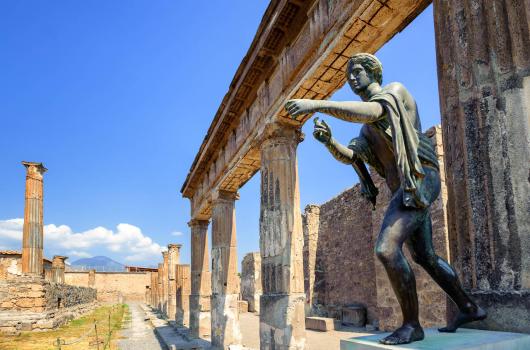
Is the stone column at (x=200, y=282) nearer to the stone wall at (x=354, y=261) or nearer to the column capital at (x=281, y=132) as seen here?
the stone wall at (x=354, y=261)

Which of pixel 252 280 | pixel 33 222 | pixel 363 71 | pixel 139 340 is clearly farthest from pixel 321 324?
pixel 33 222

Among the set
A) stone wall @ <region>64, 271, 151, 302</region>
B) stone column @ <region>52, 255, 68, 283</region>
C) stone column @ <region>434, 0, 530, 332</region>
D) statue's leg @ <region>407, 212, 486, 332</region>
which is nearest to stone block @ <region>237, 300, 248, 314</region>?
stone column @ <region>52, 255, 68, 283</region>

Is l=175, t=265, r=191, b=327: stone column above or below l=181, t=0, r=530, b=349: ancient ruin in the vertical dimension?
below

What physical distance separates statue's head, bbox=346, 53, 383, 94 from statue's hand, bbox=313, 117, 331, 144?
0.31 m

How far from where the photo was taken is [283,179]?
6.92 m

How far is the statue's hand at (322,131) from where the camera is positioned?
2.96 m

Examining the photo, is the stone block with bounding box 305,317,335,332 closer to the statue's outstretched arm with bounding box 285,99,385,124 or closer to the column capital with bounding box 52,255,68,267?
the statue's outstretched arm with bounding box 285,99,385,124

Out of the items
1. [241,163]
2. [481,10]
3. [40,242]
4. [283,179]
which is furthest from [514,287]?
[40,242]

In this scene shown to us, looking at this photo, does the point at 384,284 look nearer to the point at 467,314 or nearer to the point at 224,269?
the point at 224,269

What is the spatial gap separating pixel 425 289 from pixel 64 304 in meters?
18.9

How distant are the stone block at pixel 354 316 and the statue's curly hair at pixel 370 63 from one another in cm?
1383

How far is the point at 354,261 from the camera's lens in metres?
16.2

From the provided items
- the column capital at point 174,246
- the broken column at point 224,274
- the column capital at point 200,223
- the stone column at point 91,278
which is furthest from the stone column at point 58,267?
the stone column at point 91,278

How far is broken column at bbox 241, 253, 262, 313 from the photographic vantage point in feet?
83.1
